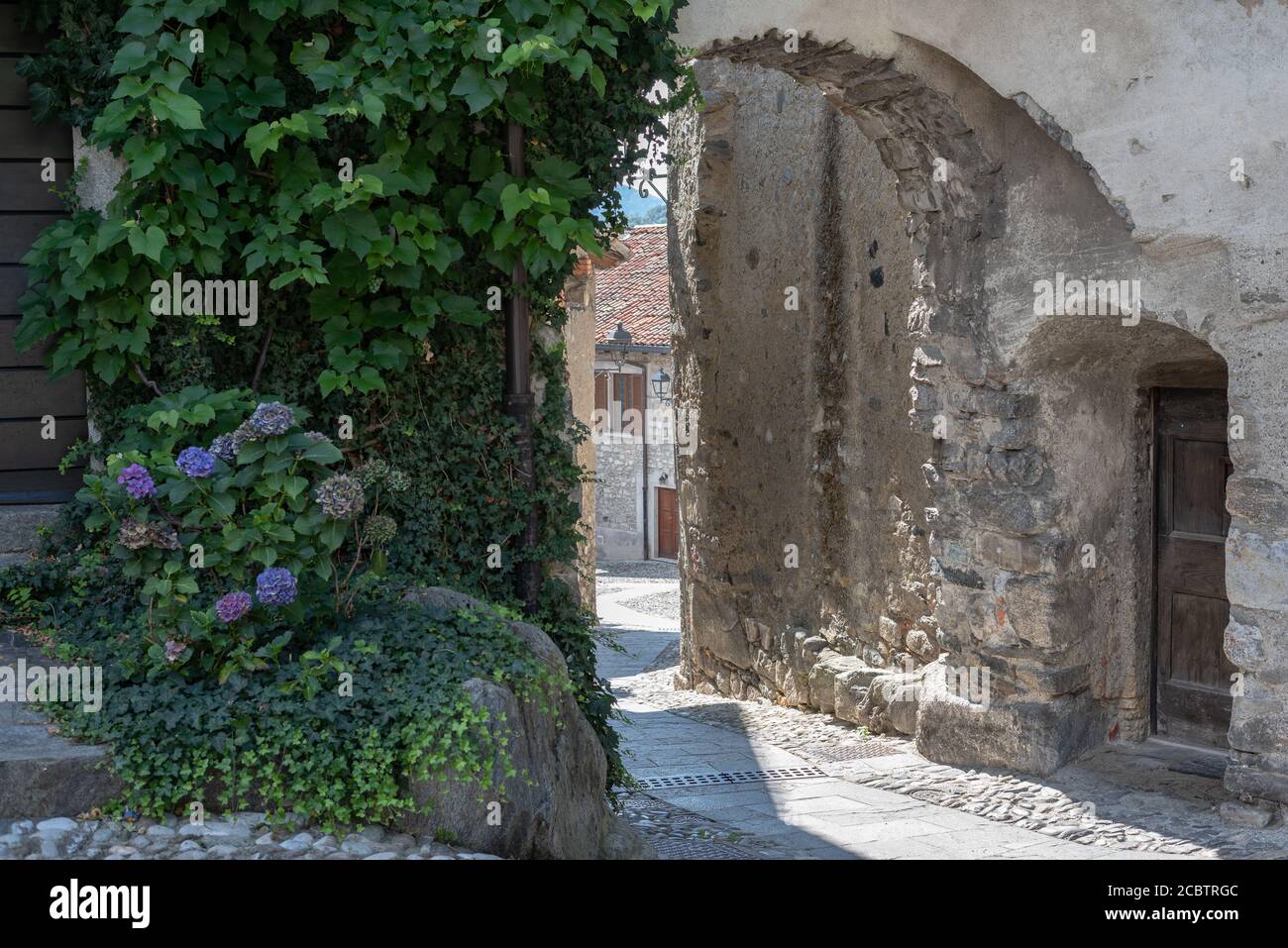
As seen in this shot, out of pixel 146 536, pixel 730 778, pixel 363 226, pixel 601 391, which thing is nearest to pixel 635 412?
pixel 601 391

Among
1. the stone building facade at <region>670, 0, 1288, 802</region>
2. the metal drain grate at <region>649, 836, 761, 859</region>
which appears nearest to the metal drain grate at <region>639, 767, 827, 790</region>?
the stone building facade at <region>670, 0, 1288, 802</region>

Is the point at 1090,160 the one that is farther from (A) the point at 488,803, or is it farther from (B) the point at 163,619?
(B) the point at 163,619

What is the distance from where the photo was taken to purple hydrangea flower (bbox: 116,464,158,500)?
400 cm

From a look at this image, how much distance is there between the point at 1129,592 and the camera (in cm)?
687

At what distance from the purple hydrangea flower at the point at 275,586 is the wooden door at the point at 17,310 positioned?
1.94 m

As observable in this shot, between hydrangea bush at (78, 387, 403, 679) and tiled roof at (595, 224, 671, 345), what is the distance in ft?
57.2

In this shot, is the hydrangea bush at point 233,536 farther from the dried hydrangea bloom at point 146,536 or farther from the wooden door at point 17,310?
the wooden door at point 17,310

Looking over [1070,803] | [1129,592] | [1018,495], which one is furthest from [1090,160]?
[1070,803]

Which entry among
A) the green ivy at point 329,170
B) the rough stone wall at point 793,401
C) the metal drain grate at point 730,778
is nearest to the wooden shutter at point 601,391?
the rough stone wall at point 793,401

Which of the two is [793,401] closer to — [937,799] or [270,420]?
[937,799]

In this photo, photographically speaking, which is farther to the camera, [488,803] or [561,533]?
[561,533]

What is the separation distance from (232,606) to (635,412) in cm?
2051

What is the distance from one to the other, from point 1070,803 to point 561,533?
260 cm

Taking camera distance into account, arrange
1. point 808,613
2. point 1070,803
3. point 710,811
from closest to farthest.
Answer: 1. point 1070,803
2. point 710,811
3. point 808,613
